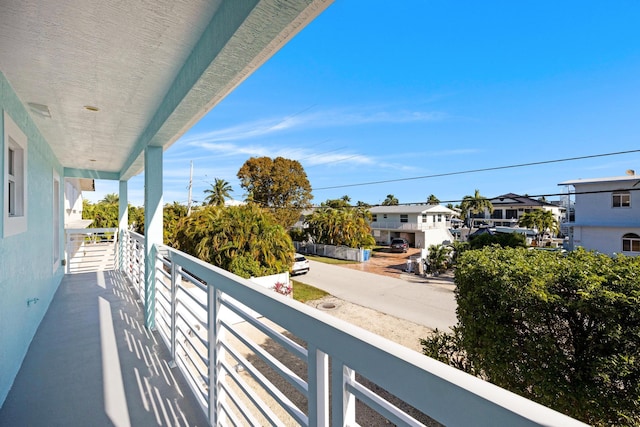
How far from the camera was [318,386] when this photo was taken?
966 millimetres

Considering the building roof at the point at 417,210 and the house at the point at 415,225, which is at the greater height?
the building roof at the point at 417,210

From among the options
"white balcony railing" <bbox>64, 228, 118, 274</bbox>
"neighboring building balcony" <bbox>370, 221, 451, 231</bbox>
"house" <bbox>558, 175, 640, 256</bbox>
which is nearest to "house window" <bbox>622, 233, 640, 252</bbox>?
"house" <bbox>558, 175, 640, 256</bbox>

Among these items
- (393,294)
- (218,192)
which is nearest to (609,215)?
(393,294)

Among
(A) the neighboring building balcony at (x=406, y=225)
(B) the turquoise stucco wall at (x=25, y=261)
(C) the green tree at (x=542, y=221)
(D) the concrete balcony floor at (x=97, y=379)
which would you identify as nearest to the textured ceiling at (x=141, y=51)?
(B) the turquoise stucco wall at (x=25, y=261)

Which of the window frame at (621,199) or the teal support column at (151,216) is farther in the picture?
the window frame at (621,199)

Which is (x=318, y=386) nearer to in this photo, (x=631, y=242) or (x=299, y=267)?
(x=299, y=267)

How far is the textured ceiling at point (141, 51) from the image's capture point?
1.63 meters

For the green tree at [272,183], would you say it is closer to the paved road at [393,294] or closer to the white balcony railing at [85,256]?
the paved road at [393,294]

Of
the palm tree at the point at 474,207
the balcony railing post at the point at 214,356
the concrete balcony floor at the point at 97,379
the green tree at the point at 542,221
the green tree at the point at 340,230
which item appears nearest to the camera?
the balcony railing post at the point at 214,356

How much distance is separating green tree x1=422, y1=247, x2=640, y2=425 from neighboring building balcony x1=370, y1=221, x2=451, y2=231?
23121 mm

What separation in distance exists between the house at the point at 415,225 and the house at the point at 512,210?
10.9m

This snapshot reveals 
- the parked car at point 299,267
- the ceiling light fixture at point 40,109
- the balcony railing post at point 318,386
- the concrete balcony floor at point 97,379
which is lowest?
the parked car at point 299,267

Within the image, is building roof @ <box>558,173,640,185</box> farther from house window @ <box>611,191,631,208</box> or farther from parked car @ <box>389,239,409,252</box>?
parked car @ <box>389,239,409,252</box>

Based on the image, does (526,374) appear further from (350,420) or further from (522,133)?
(522,133)
